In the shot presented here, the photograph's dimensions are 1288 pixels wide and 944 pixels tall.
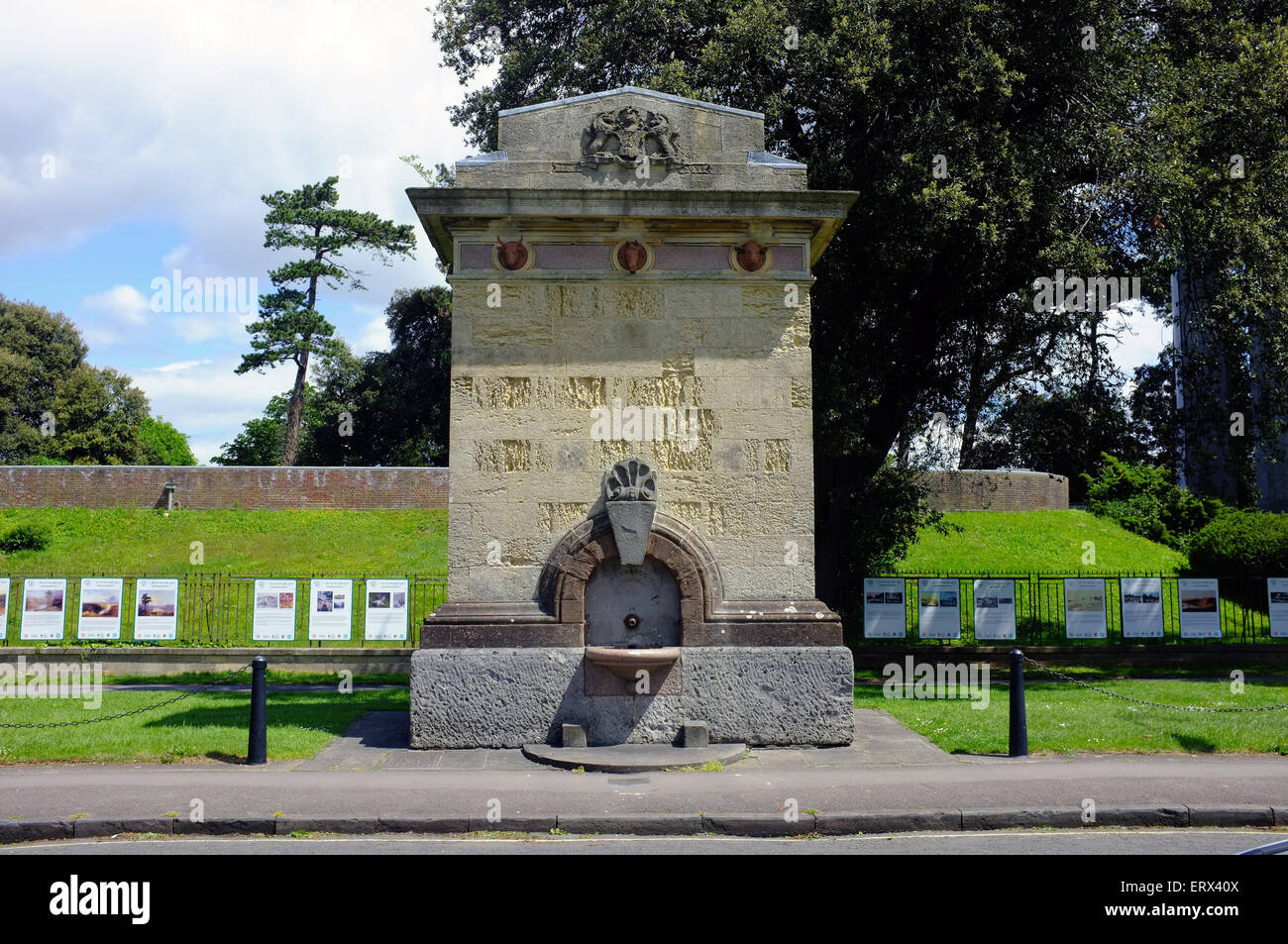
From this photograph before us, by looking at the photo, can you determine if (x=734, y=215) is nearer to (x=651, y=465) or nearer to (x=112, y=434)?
(x=651, y=465)

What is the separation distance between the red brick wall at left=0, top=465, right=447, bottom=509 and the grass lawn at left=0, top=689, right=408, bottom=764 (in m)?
20.8

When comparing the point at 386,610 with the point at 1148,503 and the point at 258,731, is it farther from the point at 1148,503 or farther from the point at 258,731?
the point at 1148,503

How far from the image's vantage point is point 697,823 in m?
7.94

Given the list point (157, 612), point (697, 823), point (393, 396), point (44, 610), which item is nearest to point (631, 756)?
point (697, 823)

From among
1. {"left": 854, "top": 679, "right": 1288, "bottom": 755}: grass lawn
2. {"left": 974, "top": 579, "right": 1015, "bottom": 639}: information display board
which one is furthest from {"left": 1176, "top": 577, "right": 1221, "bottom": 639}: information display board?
{"left": 974, "top": 579, "right": 1015, "bottom": 639}: information display board

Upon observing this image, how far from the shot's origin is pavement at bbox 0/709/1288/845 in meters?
7.92

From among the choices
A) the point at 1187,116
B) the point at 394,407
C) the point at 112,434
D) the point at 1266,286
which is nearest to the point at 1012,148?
the point at 1187,116

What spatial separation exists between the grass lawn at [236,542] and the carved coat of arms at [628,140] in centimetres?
1737

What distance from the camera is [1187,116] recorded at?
15922mm

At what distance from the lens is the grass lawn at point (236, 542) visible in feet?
93.5

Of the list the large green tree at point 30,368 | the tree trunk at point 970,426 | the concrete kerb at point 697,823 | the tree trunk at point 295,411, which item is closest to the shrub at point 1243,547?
the tree trunk at point 970,426

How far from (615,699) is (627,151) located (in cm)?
581

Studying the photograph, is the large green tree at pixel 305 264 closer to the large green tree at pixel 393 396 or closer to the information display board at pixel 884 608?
the large green tree at pixel 393 396
